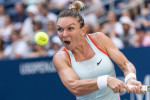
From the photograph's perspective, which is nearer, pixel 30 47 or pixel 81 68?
pixel 81 68

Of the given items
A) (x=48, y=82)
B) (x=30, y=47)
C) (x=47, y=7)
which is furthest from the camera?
(x=47, y=7)

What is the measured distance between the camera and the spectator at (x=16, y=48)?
9.19 metres

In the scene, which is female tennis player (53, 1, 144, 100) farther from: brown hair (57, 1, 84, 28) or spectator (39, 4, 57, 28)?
spectator (39, 4, 57, 28)

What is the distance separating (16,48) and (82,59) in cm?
522

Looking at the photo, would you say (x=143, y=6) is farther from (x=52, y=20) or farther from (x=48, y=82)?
(x=48, y=82)

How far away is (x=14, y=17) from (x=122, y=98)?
18.4 feet

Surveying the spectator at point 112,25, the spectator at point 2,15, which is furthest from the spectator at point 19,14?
the spectator at point 112,25

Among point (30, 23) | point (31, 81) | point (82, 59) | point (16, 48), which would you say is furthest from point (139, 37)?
point (82, 59)

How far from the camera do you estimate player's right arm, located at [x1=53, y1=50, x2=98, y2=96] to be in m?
4.14

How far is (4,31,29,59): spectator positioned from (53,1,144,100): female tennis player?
181 inches

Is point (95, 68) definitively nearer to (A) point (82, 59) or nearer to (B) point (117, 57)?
(A) point (82, 59)

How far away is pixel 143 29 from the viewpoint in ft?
27.9

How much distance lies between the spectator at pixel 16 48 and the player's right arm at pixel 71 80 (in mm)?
4619

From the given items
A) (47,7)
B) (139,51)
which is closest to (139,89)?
(139,51)
